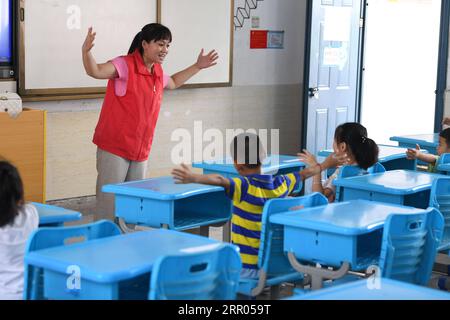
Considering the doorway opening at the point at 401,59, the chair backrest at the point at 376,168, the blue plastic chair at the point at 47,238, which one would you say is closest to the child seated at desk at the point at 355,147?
the chair backrest at the point at 376,168

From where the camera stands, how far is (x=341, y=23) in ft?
29.3

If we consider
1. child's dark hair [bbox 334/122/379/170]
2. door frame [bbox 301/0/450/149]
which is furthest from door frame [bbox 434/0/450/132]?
child's dark hair [bbox 334/122/379/170]

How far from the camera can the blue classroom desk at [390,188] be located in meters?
4.52

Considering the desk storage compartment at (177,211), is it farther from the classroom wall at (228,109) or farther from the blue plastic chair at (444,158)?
the classroom wall at (228,109)

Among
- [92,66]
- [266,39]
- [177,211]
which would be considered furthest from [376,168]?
[266,39]

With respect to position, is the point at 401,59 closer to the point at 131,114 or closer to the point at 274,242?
the point at 131,114

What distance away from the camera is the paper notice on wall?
8.75 meters

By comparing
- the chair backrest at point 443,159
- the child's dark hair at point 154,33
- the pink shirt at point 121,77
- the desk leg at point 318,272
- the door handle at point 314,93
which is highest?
the child's dark hair at point 154,33

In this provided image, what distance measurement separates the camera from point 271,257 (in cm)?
378

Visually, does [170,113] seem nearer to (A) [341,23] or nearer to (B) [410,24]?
(A) [341,23]

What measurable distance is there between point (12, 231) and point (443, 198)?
2449 mm

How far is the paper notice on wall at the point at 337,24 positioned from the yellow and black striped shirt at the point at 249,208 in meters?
5.00
